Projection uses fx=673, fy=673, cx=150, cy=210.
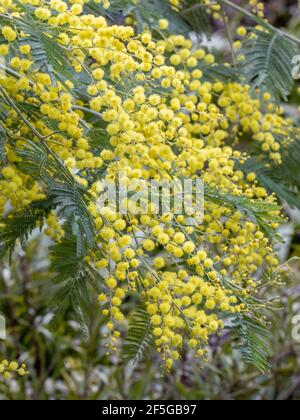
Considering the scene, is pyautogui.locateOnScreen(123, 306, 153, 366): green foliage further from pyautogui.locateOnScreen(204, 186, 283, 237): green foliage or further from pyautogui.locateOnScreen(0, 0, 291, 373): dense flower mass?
pyautogui.locateOnScreen(204, 186, 283, 237): green foliage

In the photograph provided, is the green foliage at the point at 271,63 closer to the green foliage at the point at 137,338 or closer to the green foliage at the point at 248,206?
the green foliage at the point at 248,206

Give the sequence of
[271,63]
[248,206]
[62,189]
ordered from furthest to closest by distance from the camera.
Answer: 1. [271,63]
2. [248,206]
3. [62,189]

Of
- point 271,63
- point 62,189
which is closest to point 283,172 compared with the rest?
point 271,63

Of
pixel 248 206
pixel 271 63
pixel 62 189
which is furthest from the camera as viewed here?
pixel 271 63

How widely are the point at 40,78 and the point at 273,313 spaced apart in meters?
1.87

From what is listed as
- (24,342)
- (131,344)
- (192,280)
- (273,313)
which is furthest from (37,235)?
(192,280)

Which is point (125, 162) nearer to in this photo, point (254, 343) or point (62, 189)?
point (62, 189)

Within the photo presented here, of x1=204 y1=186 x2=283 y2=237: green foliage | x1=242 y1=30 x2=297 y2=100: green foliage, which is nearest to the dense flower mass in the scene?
x1=204 y1=186 x2=283 y2=237: green foliage

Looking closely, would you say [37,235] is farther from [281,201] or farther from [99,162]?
[99,162]

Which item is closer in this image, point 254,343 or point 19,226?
point 19,226

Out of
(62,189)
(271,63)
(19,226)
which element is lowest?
(19,226)

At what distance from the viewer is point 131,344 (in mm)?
1462

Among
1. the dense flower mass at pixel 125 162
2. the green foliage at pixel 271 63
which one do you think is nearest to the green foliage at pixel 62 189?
the dense flower mass at pixel 125 162
